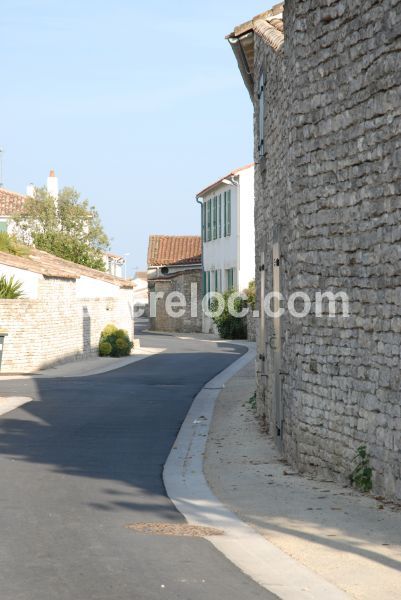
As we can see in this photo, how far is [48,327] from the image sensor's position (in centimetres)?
3102

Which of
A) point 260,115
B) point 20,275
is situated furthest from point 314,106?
point 20,275

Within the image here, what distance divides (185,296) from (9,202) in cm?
1565

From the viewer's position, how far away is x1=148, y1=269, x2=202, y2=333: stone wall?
5888 centimetres

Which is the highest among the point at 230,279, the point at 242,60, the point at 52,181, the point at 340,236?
the point at 52,181

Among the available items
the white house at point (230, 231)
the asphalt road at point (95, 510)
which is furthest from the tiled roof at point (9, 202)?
the asphalt road at point (95, 510)

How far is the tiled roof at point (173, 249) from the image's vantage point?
67625 mm

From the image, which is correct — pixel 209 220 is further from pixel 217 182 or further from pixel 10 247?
pixel 10 247

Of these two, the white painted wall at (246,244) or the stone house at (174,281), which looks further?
the stone house at (174,281)

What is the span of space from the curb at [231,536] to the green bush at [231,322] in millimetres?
33387

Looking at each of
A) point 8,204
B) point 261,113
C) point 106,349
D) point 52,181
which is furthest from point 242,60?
point 8,204

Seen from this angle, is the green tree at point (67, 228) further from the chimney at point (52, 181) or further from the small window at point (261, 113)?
the small window at point (261, 113)

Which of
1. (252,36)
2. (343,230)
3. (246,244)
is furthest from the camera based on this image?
(246,244)

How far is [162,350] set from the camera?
41188mm

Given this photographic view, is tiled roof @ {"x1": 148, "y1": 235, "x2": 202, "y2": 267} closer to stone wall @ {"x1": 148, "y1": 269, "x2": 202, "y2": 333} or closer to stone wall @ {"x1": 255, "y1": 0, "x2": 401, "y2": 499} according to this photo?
stone wall @ {"x1": 148, "y1": 269, "x2": 202, "y2": 333}
